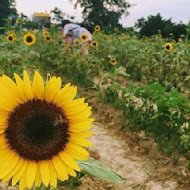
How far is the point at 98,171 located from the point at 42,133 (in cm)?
22

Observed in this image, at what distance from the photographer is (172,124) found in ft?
13.2

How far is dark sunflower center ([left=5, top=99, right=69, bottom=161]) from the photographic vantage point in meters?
Result: 1.29

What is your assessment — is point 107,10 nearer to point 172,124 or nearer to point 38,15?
point 38,15

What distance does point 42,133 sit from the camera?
51.4 inches

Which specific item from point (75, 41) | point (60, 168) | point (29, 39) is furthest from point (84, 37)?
point (60, 168)

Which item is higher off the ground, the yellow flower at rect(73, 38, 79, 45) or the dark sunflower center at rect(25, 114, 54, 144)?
the dark sunflower center at rect(25, 114, 54, 144)

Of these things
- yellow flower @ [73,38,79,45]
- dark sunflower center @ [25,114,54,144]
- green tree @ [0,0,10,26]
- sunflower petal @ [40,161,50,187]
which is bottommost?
green tree @ [0,0,10,26]

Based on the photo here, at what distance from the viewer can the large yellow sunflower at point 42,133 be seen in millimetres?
1276

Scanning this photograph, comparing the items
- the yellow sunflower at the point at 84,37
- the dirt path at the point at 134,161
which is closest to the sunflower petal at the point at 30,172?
the dirt path at the point at 134,161

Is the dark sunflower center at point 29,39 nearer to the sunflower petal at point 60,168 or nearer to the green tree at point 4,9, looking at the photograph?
the sunflower petal at point 60,168

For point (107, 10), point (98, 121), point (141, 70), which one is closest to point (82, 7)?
point (107, 10)

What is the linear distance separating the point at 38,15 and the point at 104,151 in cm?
885

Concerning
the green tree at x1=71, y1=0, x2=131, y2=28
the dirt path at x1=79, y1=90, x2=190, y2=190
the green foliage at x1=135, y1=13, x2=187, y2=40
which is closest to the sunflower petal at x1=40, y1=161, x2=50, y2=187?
the dirt path at x1=79, y1=90, x2=190, y2=190

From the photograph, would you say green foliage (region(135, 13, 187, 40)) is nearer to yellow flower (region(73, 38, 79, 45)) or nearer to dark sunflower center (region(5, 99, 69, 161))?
yellow flower (region(73, 38, 79, 45))
